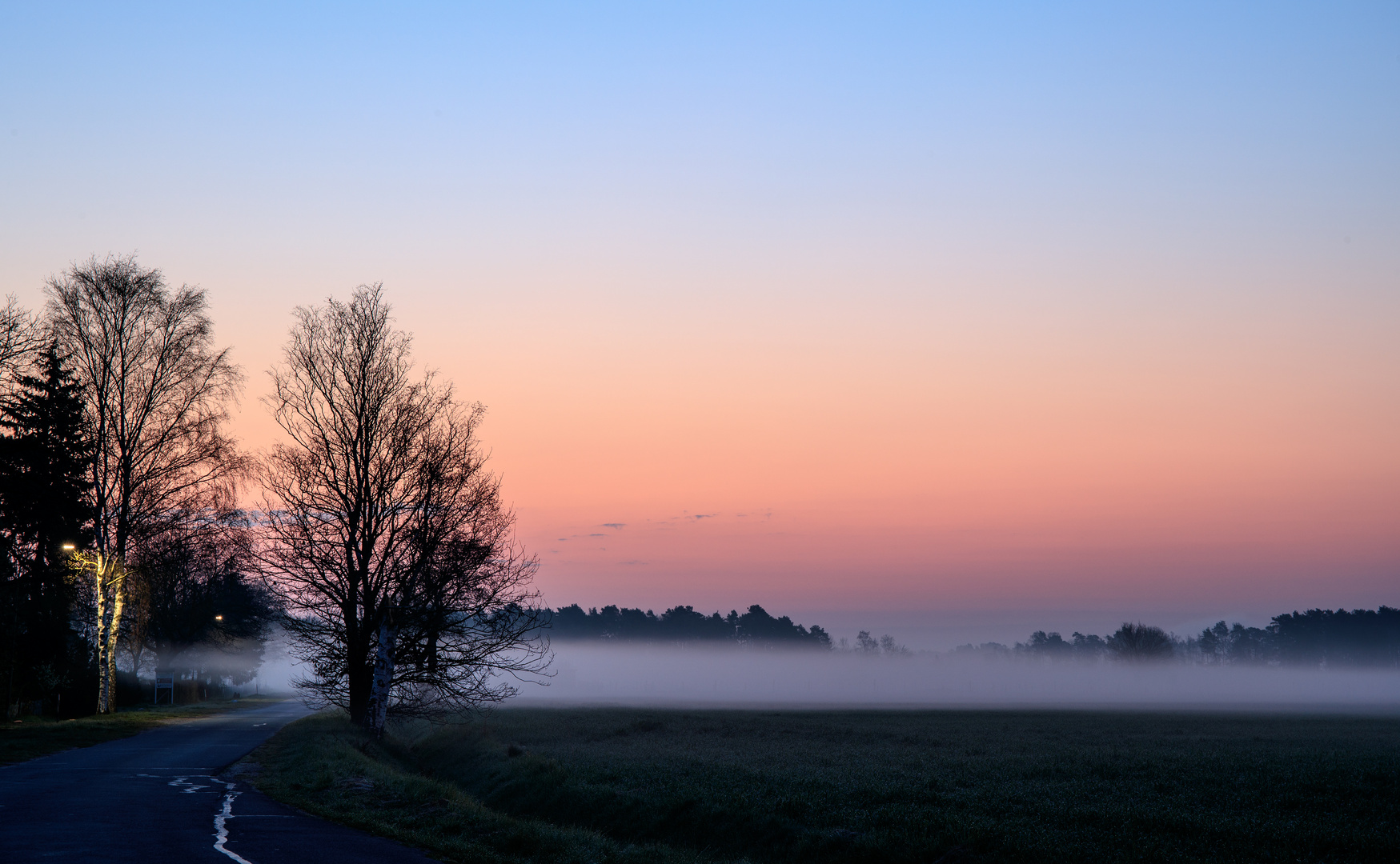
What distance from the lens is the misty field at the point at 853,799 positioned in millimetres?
16969

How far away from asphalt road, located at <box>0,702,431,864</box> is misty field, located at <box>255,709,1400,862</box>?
1060 mm

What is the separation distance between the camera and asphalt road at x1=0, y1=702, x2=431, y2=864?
13.6 metres

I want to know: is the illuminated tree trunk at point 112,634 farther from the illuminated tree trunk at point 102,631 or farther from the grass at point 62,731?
the grass at point 62,731

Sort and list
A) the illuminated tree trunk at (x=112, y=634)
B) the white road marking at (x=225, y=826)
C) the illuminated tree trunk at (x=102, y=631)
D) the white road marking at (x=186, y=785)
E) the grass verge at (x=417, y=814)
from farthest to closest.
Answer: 1. the illuminated tree trunk at (x=112, y=634)
2. the illuminated tree trunk at (x=102, y=631)
3. the white road marking at (x=186, y=785)
4. the grass verge at (x=417, y=814)
5. the white road marking at (x=225, y=826)

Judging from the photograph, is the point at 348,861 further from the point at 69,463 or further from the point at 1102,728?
the point at 1102,728

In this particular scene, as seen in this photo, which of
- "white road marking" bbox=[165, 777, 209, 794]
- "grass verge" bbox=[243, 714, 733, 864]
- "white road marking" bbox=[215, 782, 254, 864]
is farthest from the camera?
"white road marking" bbox=[165, 777, 209, 794]

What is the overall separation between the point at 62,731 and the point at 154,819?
21.5 m

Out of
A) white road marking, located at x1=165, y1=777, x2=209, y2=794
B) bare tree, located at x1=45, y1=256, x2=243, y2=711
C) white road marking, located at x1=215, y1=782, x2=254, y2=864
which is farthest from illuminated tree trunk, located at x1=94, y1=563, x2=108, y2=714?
white road marking, located at x1=215, y1=782, x2=254, y2=864

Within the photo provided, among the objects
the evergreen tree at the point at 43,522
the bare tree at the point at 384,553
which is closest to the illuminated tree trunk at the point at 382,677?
the bare tree at the point at 384,553

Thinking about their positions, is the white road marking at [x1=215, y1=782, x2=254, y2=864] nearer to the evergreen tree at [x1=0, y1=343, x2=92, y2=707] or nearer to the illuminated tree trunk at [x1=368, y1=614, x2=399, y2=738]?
the illuminated tree trunk at [x1=368, y1=614, x2=399, y2=738]

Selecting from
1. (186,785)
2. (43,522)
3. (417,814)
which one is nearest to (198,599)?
(43,522)

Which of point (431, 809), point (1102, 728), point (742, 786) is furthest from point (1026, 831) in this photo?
point (1102, 728)

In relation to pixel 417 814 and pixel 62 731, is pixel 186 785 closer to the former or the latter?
pixel 417 814

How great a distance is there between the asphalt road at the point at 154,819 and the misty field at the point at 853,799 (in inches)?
41.7
